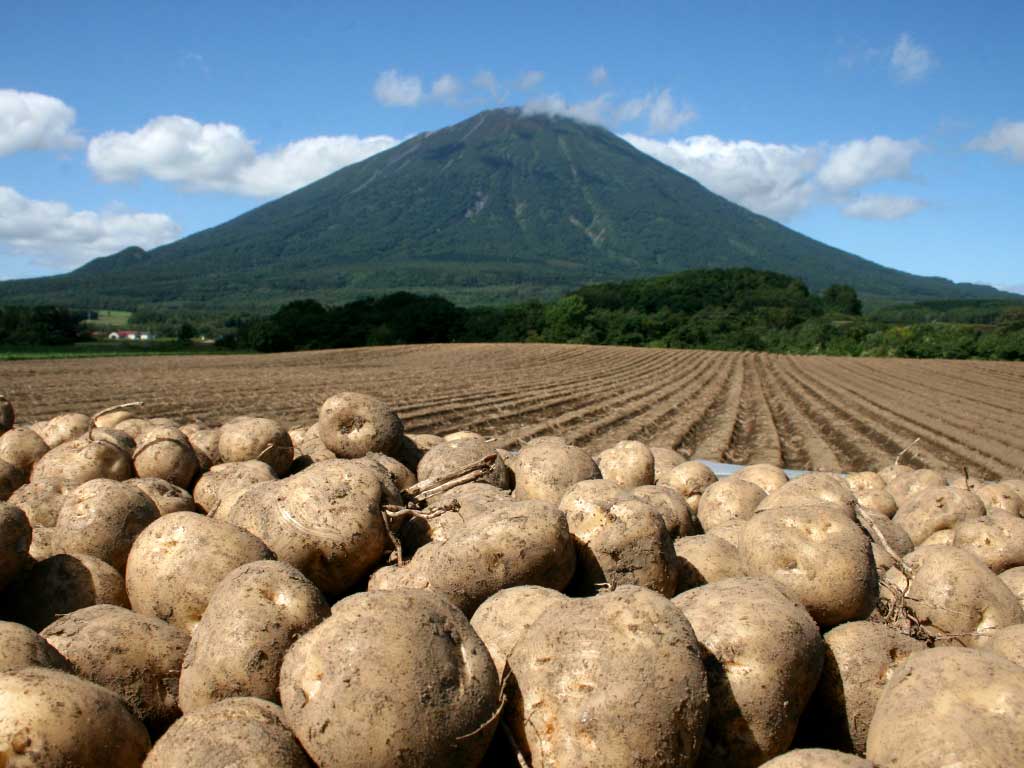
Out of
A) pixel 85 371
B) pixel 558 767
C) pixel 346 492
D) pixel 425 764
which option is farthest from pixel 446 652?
pixel 85 371

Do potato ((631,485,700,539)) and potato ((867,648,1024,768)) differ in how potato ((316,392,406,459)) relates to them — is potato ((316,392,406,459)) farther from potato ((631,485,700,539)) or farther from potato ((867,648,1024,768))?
potato ((867,648,1024,768))

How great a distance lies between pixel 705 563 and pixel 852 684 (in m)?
1.24

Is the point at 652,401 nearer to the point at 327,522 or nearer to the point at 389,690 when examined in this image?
the point at 327,522

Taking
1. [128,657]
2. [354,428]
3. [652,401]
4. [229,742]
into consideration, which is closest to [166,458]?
[354,428]

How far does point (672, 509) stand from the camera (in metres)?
5.65

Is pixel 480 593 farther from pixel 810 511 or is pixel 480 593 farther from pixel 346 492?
pixel 810 511

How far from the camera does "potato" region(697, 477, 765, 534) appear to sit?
6.11 meters

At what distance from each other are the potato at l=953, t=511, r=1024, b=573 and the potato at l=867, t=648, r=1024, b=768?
282 centimetres

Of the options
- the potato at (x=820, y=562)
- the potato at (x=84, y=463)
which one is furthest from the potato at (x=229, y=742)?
the potato at (x=84, y=463)

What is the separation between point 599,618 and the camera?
10.5 ft

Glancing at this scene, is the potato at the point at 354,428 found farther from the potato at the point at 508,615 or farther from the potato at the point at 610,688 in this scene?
the potato at the point at 610,688

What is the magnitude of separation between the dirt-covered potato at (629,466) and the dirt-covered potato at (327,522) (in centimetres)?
307

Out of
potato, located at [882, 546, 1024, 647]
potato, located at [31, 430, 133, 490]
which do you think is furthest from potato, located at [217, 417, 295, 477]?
potato, located at [882, 546, 1024, 647]

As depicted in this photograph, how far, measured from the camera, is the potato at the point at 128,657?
342cm
